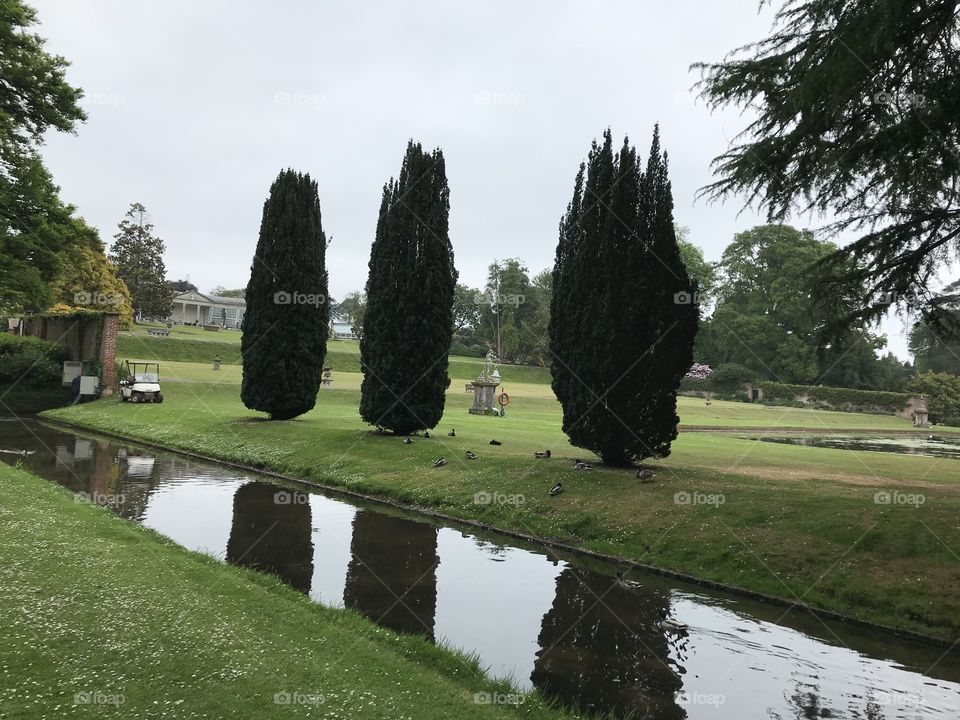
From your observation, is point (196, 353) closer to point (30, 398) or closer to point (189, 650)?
point (30, 398)

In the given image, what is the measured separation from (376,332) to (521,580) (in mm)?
13131

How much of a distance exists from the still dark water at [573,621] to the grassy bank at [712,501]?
797 millimetres

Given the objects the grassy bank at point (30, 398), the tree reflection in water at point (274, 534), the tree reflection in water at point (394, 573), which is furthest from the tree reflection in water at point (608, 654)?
the grassy bank at point (30, 398)

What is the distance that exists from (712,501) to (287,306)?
18027 mm

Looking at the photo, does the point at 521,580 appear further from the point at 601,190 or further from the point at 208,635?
the point at 601,190

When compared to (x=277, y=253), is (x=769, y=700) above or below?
below

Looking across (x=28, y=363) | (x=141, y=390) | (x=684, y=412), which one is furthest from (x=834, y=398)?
(x=28, y=363)

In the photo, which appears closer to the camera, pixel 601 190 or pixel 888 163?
Result: pixel 888 163

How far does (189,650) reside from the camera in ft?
18.0

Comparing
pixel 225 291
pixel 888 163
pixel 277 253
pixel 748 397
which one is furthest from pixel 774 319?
pixel 225 291

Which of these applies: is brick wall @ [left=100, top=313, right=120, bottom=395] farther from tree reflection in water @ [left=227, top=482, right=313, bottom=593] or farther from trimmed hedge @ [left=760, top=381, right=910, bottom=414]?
trimmed hedge @ [left=760, top=381, right=910, bottom=414]

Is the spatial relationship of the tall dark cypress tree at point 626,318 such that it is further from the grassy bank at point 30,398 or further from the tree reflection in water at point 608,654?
the grassy bank at point 30,398

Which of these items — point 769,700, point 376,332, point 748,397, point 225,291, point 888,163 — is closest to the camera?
point 769,700

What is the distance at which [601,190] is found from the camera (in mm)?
16203
